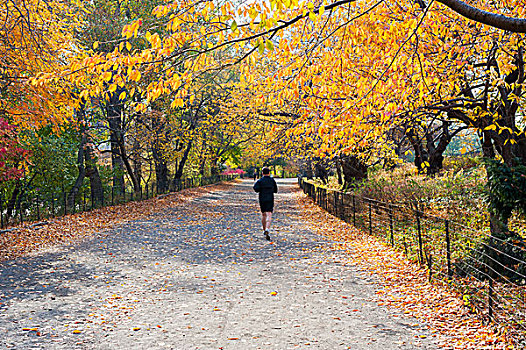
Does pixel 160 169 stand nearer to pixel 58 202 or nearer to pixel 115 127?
pixel 115 127

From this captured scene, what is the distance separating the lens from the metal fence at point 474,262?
5586 millimetres

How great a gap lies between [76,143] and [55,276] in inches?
686

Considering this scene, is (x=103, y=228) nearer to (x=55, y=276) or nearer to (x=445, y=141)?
(x=55, y=276)

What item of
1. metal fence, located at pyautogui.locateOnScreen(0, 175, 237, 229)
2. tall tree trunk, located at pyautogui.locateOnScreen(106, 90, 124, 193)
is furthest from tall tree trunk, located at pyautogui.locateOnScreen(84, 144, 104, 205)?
tall tree trunk, located at pyautogui.locateOnScreen(106, 90, 124, 193)

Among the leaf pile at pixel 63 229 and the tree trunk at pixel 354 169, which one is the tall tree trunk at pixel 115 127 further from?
the tree trunk at pixel 354 169

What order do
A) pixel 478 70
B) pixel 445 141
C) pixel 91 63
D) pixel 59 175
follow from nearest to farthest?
pixel 91 63
pixel 478 70
pixel 445 141
pixel 59 175

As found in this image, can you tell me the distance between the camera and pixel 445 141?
18844 mm

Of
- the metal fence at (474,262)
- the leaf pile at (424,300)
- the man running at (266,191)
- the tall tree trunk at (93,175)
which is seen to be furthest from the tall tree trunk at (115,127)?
the leaf pile at (424,300)

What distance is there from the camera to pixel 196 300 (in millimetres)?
6785

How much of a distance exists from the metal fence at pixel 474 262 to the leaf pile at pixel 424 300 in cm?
17

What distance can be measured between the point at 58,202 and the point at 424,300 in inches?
698

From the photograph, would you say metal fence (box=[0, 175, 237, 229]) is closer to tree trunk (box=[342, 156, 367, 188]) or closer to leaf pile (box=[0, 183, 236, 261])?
leaf pile (box=[0, 183, 236, 261])

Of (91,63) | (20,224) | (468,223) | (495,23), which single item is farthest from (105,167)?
(495,23)

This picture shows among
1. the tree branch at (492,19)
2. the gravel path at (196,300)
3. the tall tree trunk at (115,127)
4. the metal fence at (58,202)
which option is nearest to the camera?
the tree branch at (492,19)
